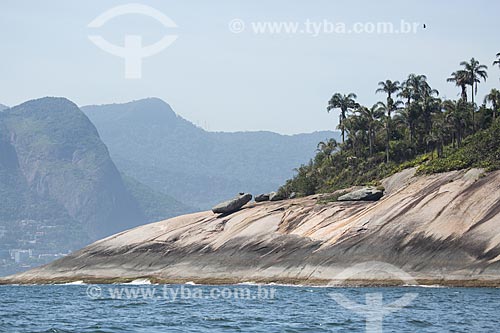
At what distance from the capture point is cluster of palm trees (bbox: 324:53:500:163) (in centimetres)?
10525

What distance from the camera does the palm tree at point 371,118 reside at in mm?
114812

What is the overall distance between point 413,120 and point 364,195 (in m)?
20.8

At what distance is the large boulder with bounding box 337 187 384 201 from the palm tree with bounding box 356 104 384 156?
1939cm

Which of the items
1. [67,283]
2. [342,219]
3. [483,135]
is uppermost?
[483,135]

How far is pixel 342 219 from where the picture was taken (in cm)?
9088

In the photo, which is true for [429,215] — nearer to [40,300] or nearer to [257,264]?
[257,264]

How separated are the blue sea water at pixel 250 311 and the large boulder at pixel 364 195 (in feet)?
61.6

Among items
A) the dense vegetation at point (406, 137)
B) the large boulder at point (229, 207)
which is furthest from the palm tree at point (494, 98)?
the large boulder at point (229, 207)

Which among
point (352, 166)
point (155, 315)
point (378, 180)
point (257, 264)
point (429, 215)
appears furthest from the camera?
point (352, 166)

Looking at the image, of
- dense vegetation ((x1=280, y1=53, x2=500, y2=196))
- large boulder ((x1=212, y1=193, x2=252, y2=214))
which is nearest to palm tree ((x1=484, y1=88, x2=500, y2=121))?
dense vegetation ((x1=280, y1=53, x2=500, y2=196))

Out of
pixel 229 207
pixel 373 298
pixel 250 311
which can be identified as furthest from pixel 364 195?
pixel 250 311

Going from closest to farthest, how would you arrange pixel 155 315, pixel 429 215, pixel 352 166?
pixel 155 315 → pixel 429 215 → pixel 352 166

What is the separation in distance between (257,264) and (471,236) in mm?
22153

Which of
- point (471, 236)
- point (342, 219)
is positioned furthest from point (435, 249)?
point (342, 219)
